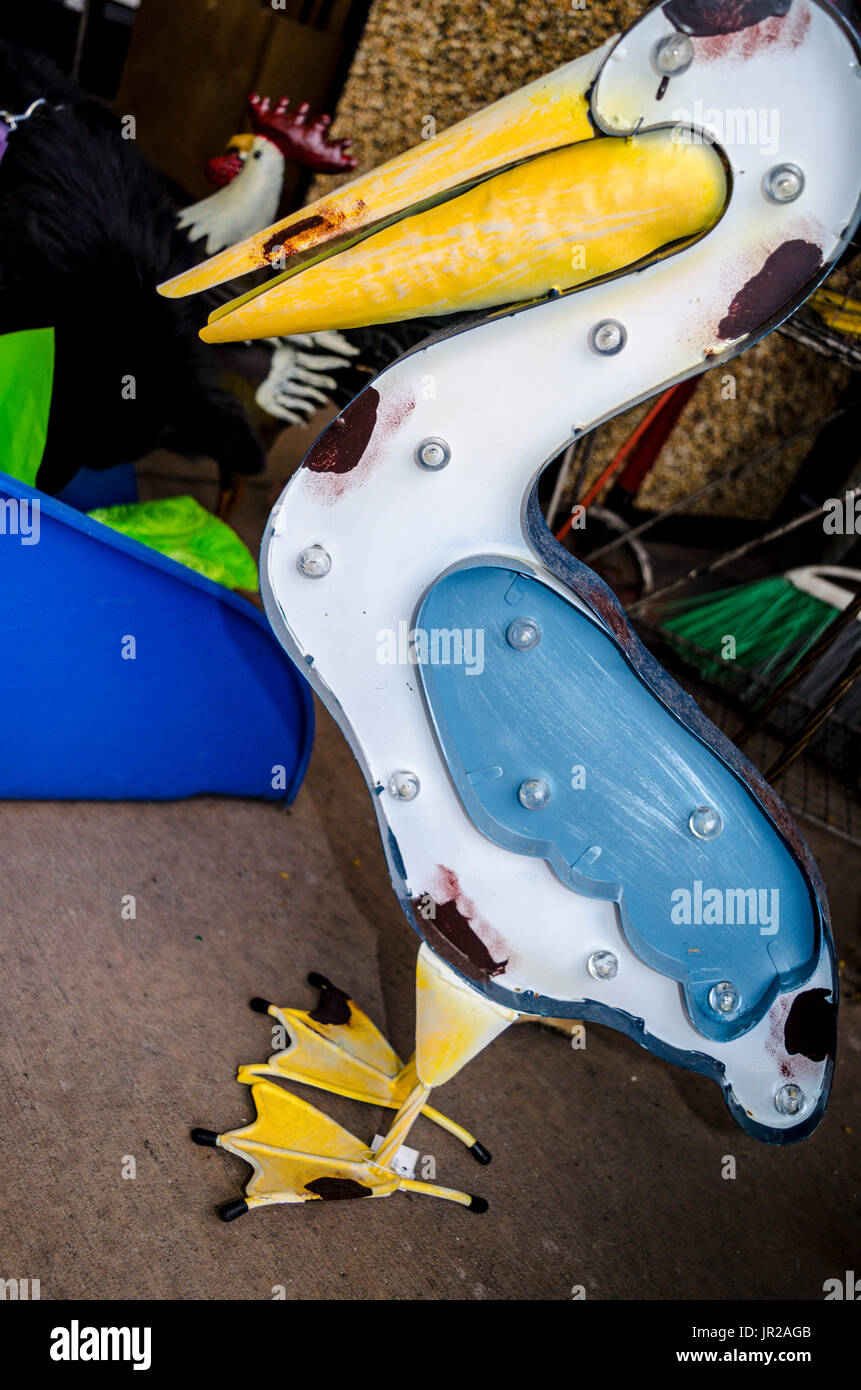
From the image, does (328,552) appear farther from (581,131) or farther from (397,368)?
(581,131)

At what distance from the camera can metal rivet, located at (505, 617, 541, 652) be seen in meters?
0.87

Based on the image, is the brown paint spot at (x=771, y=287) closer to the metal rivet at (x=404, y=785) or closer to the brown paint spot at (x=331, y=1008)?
the metal rivet at (x=404, y=785)

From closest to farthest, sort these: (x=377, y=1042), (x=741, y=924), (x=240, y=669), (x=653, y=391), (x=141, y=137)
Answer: (x=653, y=391) < (x=741, y=924) < (x=377, y=1042) < (x=240, y=669) < (x=141, y=137)

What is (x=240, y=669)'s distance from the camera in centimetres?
145

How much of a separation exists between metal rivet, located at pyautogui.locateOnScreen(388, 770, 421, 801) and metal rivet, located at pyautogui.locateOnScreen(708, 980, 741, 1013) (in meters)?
0.33

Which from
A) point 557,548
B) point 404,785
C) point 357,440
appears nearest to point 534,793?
point 404,785

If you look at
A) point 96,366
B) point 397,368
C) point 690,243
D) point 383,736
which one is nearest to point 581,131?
point 690,243

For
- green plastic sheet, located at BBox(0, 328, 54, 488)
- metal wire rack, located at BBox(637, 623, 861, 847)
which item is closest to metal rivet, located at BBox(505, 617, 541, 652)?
green plastic sheet, located at BBox(0, 328, 54, 488)

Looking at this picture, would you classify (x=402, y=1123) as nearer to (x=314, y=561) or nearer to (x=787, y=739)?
(x=314, y=561)

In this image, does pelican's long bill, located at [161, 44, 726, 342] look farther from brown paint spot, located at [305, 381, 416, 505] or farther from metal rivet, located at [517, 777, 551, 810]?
metal rivet, located at [517, 777, 551, 810]

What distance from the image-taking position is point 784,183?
2.40 ft

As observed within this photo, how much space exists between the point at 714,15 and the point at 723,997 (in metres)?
0.79

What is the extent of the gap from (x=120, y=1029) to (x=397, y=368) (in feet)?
2.69

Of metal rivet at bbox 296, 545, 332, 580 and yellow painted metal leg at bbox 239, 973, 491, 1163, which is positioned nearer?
metal rivet at bbox 296, 545, 332, 580
